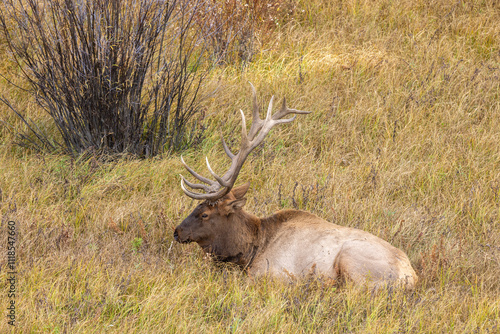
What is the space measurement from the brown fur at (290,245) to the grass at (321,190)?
20 centimetres

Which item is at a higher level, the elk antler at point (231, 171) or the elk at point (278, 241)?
the elk antler at point (231, 171)

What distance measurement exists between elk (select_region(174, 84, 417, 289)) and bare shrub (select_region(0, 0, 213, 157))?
172 centimetres

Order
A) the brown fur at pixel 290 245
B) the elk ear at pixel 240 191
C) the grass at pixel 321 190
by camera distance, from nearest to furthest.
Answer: the grass at pixel 321 190, the brown fur at pixel 290 245, the elk ear at pixel 240 191

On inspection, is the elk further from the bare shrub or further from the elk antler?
the bare shrub

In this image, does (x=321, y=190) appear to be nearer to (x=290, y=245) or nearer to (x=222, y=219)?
(x=290, y=245)

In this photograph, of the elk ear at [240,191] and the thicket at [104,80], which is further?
the thicket at [104,80]

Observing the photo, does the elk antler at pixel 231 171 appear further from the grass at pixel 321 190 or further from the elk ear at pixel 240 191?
the grass at pixel 321 190

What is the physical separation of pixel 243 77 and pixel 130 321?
189 inches

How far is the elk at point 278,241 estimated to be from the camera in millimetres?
4602

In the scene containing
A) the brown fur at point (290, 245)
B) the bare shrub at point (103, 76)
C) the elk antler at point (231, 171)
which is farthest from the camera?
the bare shrub at point (103, 76)

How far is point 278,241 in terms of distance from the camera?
5.18 m

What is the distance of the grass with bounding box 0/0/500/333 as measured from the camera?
414 cm

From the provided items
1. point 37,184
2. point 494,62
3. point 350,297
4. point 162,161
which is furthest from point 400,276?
point 494,62

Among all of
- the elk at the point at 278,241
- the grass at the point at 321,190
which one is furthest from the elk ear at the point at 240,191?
the grass at the point at 321,190
